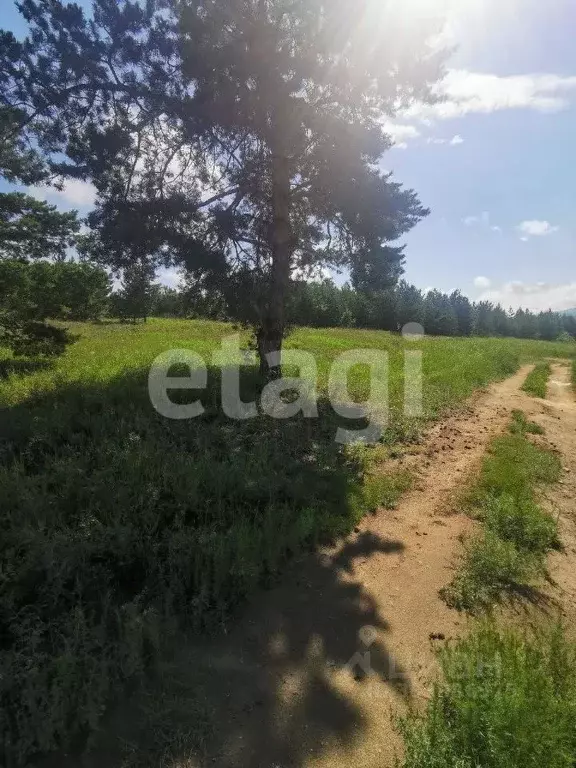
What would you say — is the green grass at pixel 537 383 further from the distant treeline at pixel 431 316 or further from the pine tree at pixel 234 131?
the distant treeline at pixel 431 316

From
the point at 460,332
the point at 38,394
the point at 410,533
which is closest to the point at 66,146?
the point at 38,394

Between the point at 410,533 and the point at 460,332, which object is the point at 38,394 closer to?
the point at 410,533

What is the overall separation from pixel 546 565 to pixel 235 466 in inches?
154

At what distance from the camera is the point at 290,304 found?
13.1 metres

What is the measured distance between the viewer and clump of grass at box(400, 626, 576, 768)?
252 cm

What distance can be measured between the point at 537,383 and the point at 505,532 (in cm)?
1280

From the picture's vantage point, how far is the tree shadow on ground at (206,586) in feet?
9.54

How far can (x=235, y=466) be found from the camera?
6262mm

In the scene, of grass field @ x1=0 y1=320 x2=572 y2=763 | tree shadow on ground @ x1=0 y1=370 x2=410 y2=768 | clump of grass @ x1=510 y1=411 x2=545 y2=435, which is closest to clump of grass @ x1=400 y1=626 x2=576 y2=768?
tree shadow on ground @ x1=0 y1=370 x2=410 y2=768


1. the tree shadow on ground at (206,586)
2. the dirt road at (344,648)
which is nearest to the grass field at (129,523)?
the tree shadow on ground at (206,586)

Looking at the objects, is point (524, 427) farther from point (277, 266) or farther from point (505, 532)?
point (277, 266)

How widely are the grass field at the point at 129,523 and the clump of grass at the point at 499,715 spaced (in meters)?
1.81

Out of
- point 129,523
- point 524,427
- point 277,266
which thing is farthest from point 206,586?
point 277,266

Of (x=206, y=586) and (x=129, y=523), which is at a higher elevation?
(x=129, y=523)
